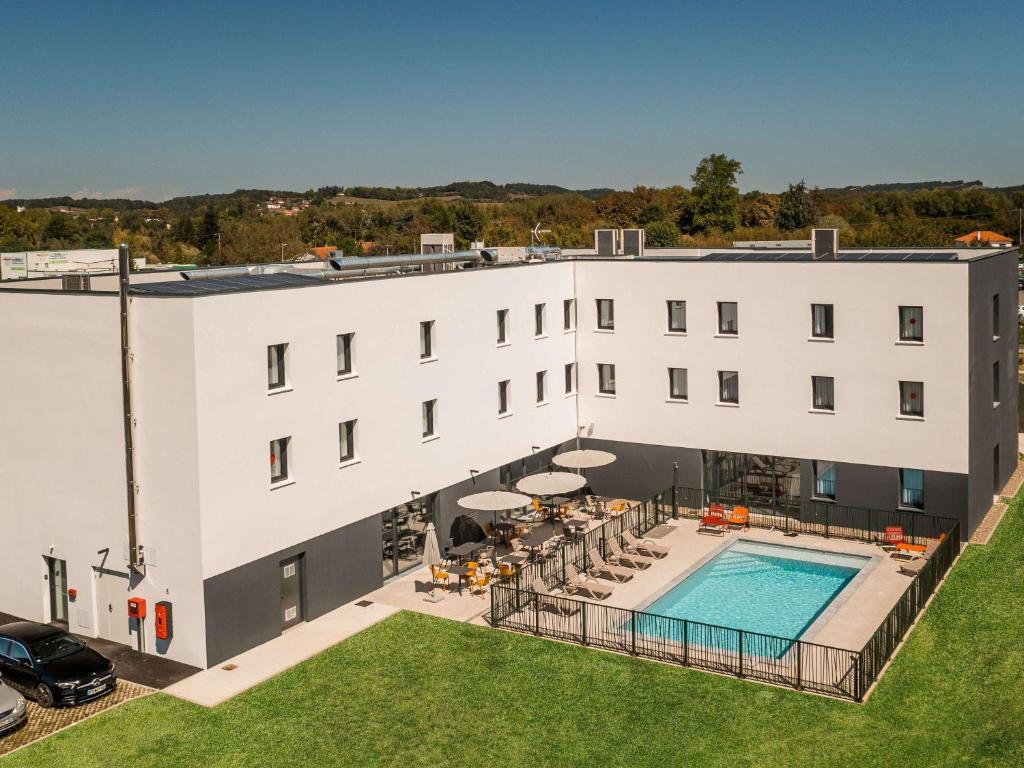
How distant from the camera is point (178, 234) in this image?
113m

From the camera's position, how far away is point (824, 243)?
37.3 meters

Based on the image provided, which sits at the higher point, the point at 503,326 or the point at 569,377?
the point at 503,326

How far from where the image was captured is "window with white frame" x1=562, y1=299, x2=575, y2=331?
37594mm

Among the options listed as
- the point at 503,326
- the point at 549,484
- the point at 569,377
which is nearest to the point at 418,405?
the point at 549,484

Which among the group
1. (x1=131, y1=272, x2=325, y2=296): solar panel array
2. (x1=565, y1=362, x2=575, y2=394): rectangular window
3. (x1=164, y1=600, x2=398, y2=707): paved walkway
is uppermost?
(x1=131, y1=272, x2=325, y2=296): solar panel array

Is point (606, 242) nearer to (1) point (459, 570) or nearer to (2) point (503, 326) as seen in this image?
(2) point (503, 326)

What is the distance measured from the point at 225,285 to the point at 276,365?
7.45 feet

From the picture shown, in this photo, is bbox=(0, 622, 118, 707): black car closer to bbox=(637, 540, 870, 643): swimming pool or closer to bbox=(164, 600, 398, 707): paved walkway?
A: bbox=(164, 600, 398, 707): paved walkway

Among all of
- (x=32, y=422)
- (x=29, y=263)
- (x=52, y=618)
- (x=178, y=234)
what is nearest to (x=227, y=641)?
(x=52, y=618)

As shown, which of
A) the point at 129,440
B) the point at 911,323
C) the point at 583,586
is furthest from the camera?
the point at 911,323

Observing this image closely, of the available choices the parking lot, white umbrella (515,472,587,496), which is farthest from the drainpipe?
white umbrella (515,472,587,496)

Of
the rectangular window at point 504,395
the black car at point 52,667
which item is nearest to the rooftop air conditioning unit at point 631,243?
the rectangular window at point 504,395

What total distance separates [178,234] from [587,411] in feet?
279

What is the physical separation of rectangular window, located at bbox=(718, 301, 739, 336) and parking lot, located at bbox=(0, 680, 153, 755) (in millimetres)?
21235
